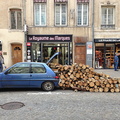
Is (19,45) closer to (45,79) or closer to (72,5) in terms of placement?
(72,5)

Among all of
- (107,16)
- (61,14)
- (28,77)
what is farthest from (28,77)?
(107,16)

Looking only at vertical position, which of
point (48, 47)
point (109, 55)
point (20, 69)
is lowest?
point (20, 69)

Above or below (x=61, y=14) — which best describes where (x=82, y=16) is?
below

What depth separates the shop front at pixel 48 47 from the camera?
43.0 ft

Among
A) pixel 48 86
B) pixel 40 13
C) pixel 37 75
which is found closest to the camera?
pixel 37 75

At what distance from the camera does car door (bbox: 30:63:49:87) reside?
21.1ft

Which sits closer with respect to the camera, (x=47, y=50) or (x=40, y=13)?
(x=40, y=13)

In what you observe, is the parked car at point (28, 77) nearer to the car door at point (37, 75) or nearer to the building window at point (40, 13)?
the car door at point (37, 75)

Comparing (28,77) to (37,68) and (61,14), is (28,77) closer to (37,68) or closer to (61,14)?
(37,68)

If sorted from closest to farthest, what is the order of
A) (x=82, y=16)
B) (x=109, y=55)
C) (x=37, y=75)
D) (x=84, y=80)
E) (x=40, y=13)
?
(x=37, y=75)
(x=84, y=80)
(x=40, y=13)
(x=82, y=16)
(x=109, y=55)

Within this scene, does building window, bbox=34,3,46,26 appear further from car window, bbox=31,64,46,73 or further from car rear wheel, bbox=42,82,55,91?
car rear wheel, bbox=42,82,55,91

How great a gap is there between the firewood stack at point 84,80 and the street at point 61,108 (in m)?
0.97

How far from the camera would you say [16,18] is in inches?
522

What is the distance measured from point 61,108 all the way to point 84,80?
270 centimetres
